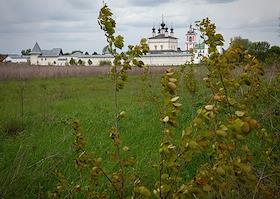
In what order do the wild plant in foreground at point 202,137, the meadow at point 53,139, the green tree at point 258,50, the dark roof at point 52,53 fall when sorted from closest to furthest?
the wild plant in foreground at point 202,137, the meadow at point 53,139, the green tree at point 258,50, the dark roof at point 52,53

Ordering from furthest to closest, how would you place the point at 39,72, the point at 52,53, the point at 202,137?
the point at 52,53 → the point at 39,72 → the point at 202,137

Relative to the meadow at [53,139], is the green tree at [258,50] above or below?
above

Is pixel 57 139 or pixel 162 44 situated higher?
pixel 162 44

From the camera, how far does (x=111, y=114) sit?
9.38 meters

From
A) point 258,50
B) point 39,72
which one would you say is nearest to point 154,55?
point 39,72

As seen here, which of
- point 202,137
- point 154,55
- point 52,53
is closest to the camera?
point 202,137

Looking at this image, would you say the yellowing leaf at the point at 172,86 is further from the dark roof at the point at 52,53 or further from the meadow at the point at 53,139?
the dark roof at the point at 52,53

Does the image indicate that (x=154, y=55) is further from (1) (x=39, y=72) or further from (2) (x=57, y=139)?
(2) (x=57, y=139)

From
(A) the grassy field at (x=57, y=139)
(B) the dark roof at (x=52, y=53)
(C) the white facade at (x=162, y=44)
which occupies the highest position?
(C) the white facade at (x=162, y=44)

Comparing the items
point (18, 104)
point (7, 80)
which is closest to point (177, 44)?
point (7, 80)

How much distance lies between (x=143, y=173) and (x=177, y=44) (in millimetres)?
120368

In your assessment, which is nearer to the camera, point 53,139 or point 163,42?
point 53,139

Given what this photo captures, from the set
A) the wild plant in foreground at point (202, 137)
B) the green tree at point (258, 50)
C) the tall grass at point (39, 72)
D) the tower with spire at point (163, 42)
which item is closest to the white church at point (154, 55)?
the tower with spire at point (163, 42)

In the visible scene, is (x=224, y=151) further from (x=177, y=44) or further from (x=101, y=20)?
(x=177, y=44)
